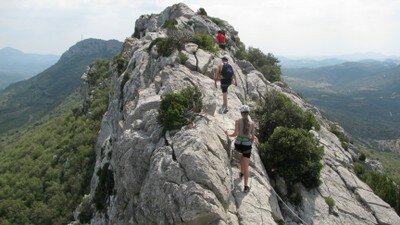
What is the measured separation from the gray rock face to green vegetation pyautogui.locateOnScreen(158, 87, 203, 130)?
2.05ft

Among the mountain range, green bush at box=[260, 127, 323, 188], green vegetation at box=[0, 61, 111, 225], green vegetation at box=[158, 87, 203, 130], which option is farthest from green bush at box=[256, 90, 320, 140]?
green vegetation at box=[0, 61, 111, 225]

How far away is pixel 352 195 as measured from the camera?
25203 millimetres

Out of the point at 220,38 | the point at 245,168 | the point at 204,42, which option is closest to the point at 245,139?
the point at 245,168

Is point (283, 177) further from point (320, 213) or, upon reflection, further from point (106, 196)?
point (106, 196)

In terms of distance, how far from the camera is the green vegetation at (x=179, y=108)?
21.2 meters

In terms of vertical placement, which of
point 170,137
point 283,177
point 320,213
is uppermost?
point 170,137

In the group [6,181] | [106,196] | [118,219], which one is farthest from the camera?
[6,181]

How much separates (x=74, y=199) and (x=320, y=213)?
145 ft

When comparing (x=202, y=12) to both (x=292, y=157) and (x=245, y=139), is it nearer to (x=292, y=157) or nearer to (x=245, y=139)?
(x=292, y=157)

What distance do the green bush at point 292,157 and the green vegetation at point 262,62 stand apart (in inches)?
1367

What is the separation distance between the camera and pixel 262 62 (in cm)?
6612

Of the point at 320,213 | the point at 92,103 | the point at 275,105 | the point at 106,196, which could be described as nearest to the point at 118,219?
the point at 106,196

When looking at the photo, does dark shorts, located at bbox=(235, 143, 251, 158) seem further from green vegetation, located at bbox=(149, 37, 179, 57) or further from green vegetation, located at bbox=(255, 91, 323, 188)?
green vegetation, located at bbox=(149, 37, 179, 57)

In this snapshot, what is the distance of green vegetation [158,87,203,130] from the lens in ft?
69.7
